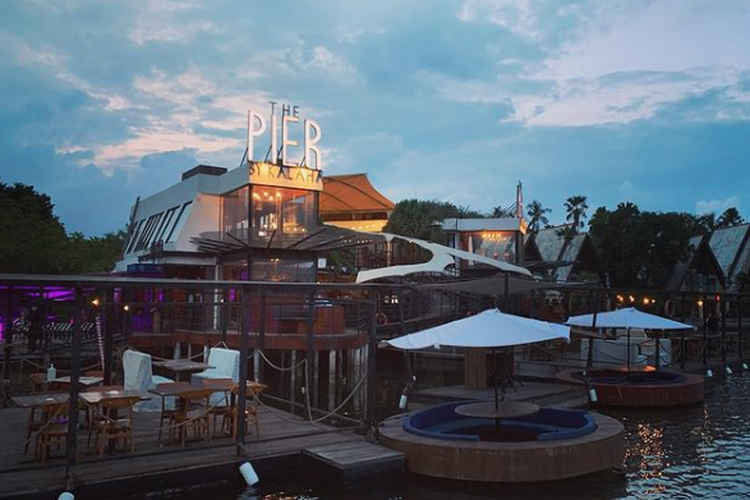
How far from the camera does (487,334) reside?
417 inches

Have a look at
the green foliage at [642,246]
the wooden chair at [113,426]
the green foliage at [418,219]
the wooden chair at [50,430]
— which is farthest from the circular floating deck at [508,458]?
the green foliage at [642,246]

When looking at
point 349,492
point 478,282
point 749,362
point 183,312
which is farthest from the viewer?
point 183,312

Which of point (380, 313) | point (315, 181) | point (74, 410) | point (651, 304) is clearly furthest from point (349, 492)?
point (651, 304)

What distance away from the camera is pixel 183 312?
3259 centimetres

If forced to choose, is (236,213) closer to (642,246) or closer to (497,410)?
(497,410)

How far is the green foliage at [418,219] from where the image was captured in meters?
54.3

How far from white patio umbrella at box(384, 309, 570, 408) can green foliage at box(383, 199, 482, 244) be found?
40.9 m

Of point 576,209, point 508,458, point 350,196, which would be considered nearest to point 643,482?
point 508,458

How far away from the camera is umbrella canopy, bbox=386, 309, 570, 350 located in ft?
34.1

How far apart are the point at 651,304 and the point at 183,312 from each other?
108ft

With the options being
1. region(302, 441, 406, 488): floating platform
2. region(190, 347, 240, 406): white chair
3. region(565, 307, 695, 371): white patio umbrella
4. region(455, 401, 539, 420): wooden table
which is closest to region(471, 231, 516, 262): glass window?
region(565, 307, 695, 371): white patio umbrella

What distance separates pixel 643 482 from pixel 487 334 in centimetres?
349

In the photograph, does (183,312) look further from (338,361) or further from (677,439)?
(677,439)

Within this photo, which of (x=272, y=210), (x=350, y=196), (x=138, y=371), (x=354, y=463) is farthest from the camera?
(x=350, y=196)
